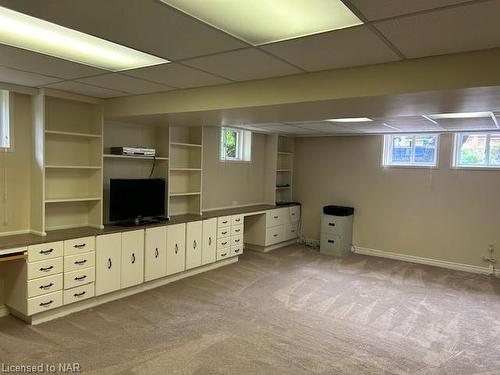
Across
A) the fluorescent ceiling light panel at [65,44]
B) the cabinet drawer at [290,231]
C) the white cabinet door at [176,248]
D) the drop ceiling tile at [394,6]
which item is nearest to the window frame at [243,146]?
the cabinet drawer at [290,231]

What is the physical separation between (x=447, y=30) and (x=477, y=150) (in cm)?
480

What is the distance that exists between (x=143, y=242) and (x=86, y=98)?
177 cm

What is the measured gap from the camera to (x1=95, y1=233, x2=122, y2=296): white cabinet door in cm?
405

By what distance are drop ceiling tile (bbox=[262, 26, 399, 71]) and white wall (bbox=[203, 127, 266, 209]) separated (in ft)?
12.2

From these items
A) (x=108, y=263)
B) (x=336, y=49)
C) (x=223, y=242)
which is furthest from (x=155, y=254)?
(x=336, y=49)

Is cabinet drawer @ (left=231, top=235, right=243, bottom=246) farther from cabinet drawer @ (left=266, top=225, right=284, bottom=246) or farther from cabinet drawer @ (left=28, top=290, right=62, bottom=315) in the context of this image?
cabinet drawer @ (left=28, top=290, right=62, bottom=315)

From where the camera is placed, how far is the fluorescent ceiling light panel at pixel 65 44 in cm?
215

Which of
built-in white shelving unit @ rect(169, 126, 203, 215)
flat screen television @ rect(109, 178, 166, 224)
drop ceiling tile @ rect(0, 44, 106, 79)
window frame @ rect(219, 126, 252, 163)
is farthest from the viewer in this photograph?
window frame @ rect(219, 126, 252, 163)

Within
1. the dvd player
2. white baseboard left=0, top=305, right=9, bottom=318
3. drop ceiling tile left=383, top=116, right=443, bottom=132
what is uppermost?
drop ceiling tile left=383, top=116, right=443, bottom=132

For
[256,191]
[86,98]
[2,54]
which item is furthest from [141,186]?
[256,191]

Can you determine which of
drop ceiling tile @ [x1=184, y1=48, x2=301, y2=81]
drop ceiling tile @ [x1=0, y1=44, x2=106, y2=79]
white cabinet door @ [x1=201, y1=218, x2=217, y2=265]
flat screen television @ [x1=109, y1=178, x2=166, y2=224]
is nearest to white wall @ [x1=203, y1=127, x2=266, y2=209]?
white cabinet door @ [x1=201, y1=218, x2=217, y2=265]

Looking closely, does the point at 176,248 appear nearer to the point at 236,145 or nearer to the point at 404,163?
the point at 236,145

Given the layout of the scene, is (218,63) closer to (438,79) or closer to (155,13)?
(155,13)

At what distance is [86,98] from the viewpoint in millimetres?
4184
